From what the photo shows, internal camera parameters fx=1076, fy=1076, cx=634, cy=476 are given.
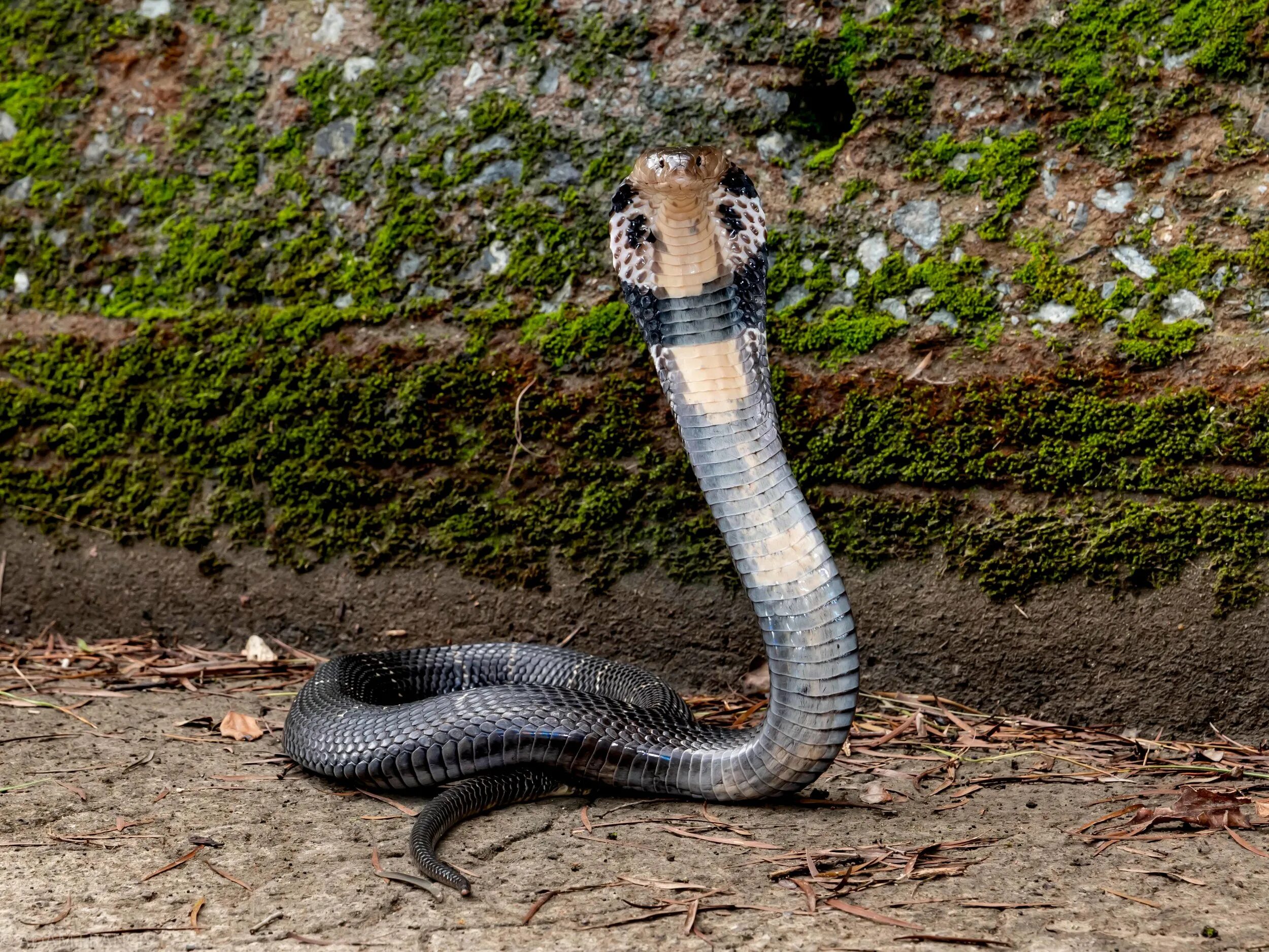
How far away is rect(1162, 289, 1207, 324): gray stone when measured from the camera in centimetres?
340

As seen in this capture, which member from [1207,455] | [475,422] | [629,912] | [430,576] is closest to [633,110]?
[475,422]

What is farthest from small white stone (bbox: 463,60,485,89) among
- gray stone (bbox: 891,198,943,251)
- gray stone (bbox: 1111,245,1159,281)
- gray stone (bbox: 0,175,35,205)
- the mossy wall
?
gray stone (bbox: 1111,245,1159,281)

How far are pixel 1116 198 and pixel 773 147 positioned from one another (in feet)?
3.77

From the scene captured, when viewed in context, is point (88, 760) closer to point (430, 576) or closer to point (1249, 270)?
point (430, 576)

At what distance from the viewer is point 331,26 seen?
4207mm

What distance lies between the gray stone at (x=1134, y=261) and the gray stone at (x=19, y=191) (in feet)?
13.8

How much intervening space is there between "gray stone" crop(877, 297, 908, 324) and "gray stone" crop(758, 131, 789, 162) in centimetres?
64

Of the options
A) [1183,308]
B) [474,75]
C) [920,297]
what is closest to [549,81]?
[474,75]

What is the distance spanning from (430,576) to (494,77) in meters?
1.89

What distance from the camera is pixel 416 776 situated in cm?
293

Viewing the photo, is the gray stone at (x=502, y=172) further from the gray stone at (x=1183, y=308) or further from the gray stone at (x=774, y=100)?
the gray stone at (x=1183, y=308)

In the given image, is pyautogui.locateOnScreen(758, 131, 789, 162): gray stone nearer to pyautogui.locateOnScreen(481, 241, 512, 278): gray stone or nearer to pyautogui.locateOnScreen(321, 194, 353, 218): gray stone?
pyautogui.locateOnScreen(481, 241, 512, 278): gray stone

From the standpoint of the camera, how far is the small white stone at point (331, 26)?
13.8ft

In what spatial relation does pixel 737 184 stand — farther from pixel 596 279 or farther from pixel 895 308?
pixel 596 279
